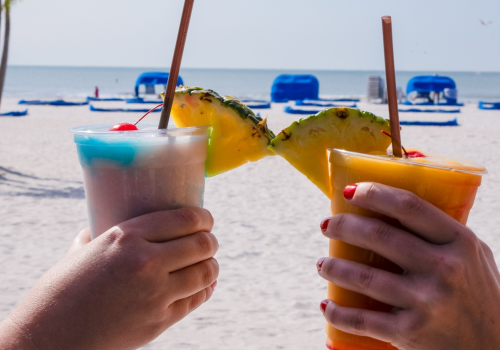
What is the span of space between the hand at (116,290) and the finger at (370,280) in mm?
304

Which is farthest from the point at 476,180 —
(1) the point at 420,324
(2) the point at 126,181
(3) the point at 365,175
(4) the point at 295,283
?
(4) the point at 295,283

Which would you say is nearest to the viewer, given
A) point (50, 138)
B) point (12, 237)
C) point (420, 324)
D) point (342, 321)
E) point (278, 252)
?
point (420, 324)

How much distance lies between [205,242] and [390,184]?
447 mm

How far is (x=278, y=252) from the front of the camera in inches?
199

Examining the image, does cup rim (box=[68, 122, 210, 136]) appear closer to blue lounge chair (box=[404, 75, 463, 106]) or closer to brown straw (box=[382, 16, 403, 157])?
brown straw (box=[382, 16, 403, 157])

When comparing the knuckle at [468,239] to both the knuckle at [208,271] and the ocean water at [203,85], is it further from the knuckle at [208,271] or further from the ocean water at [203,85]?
the ocean water at [203,85]

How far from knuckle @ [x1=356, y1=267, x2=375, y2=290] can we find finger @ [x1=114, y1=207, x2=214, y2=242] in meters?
0.39

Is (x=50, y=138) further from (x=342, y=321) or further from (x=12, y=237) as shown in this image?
(x=342, y=321)

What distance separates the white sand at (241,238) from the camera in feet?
12.0

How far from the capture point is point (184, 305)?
118cm

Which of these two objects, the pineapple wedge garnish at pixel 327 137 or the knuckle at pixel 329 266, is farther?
the pineapple wedge garnish at pixel 327 137

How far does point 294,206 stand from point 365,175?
5.67m

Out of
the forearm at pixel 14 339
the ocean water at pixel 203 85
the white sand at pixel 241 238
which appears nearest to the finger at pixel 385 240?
the forearm at pixel 14 339

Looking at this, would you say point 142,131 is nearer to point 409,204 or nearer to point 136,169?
point 136,169
